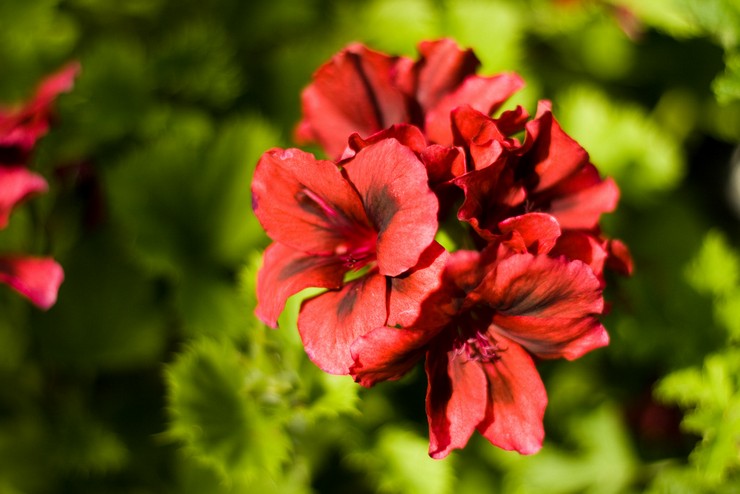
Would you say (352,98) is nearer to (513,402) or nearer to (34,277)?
(513,402)

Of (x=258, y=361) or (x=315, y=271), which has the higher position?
(x=315, y=271)

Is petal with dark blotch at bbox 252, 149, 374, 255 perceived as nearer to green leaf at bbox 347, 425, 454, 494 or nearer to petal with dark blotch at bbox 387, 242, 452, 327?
petal with dark blotch at bbox 387, 242, 452, 327

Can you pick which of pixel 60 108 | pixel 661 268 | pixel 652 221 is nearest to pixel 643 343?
pixel 661 268

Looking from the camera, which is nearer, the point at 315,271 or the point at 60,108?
the point at 315,271

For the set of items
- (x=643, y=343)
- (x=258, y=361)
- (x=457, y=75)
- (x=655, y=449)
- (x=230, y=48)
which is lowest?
(x=655, y=449)

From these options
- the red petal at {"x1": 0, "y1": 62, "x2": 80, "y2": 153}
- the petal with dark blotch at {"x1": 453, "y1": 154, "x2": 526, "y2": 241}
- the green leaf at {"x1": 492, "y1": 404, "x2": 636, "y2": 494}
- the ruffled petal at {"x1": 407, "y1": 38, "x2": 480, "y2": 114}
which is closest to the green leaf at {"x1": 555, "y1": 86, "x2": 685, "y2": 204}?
the green leaf at {"x1": 492, "y1": 404, "x2": 636, "y2": 494}

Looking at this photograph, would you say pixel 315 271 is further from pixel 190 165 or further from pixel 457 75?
pixel 190 165

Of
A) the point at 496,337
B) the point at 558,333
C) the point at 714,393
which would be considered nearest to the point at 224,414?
the point at 496,337

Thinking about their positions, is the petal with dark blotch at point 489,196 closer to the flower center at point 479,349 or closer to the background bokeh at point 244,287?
the flower center at point 479,349
